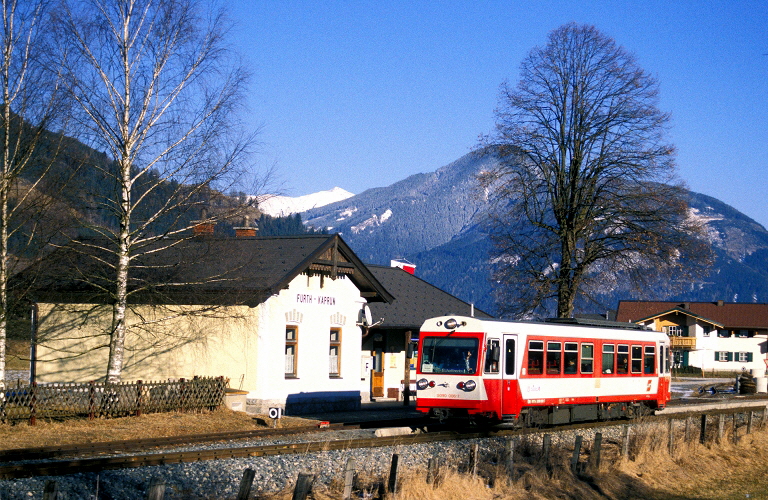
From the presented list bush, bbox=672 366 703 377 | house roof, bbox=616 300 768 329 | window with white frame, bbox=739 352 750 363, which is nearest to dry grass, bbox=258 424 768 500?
bush, bbox=672 366 703 377

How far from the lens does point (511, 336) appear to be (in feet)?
67.8

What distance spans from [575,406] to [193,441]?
10.9 metres

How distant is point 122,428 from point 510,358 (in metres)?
9.12

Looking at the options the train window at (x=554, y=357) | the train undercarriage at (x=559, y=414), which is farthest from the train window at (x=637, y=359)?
the train window at (x=554, y=357)

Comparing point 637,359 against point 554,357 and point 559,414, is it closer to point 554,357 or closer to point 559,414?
point 559,414

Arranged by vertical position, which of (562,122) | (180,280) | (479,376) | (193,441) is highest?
(562,122)

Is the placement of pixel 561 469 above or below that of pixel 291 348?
below

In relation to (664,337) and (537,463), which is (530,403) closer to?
(537,463)

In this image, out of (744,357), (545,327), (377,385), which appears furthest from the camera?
(744,357)

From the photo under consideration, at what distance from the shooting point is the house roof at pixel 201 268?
2116cm

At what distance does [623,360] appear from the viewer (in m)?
25.2

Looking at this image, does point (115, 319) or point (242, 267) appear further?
point (242, 267)

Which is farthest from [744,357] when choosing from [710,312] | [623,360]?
[623,360]

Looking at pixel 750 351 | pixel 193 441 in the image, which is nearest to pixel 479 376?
pixel 193 441
